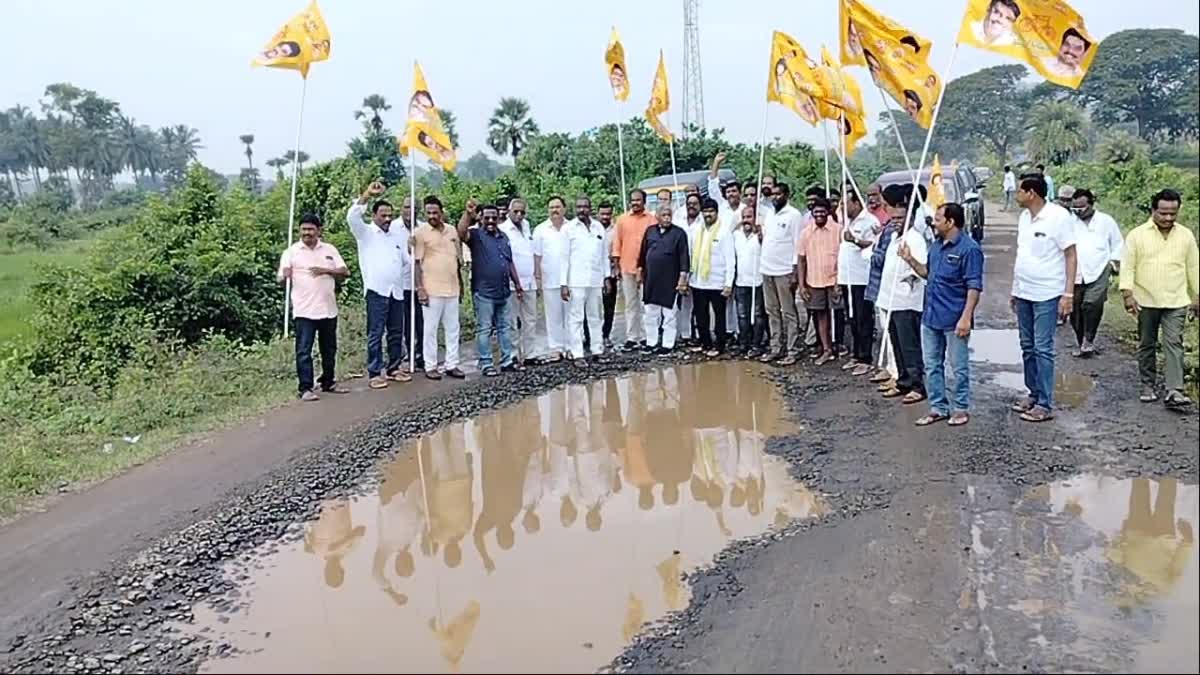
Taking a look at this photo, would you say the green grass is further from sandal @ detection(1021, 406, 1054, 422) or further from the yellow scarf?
sandal @ detection(1021, 406, 1054, 422)

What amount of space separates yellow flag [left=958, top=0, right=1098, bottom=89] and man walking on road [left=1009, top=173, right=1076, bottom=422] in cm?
71

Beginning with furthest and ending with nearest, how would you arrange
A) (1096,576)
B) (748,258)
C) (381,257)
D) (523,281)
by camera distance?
1. (523,281)
2. (748,258)
3. (381,257)
4. (1096,576)

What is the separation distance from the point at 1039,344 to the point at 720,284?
12.5 ft

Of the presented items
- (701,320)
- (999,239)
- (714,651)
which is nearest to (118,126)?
(999,239)

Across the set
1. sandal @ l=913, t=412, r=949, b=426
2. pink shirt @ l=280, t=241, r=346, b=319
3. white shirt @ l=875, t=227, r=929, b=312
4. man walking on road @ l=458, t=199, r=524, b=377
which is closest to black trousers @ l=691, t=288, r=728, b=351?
man walking on road @ l=458, t=199, r=524, b=377

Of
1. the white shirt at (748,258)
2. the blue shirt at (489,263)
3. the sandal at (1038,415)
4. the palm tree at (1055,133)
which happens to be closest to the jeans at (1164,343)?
the sandal at (1038,415)

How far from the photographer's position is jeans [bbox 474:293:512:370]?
9.58 metres

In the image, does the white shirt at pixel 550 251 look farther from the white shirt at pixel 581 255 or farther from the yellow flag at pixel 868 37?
the yellow flag at pixel 868 37

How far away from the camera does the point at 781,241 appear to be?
9.45 metres

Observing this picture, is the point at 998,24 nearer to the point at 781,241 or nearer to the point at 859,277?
the point at 859,277

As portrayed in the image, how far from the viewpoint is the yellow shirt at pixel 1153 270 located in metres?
5.94

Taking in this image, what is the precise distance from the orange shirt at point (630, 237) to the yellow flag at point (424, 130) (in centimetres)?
191

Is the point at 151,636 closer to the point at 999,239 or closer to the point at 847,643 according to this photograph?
the point at 847,643

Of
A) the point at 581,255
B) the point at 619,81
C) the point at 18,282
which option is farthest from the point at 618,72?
the point at 18,282
